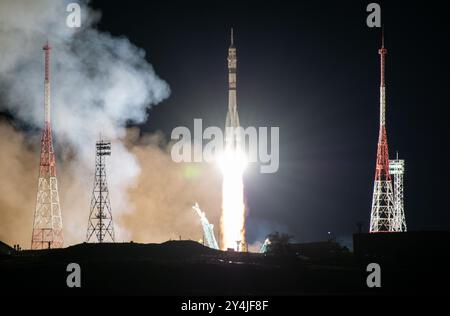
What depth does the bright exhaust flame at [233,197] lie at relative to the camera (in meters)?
148

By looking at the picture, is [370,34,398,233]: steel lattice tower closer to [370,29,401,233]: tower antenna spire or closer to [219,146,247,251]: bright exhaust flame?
[370,29,401,233]: tower antenna spire

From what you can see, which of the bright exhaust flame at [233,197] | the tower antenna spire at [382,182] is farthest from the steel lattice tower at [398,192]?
the bright exhaust flame at [233,197]

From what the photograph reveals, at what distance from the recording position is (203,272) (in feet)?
389

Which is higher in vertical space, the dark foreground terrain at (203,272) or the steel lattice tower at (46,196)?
the steel lattice tower at (46,196)

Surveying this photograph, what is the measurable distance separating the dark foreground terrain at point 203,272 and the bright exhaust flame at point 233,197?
17588 mm

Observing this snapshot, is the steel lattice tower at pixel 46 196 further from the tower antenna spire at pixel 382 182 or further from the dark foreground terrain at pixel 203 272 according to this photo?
the tower antenna spire at pixel 382 182

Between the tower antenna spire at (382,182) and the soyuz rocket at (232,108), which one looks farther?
the tower antenna spire at (382,182)

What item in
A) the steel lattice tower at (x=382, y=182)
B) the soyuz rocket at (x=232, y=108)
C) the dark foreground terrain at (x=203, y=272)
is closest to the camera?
the dark foreground terrain at (x=203, y=272)

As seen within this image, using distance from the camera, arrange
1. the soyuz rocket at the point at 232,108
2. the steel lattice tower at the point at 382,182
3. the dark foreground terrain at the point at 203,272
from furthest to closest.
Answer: the steel lattice tower at the point at 382,182
the soyuz rocket at the point at 232,108
the dark foreground terrain at the point at 203,272

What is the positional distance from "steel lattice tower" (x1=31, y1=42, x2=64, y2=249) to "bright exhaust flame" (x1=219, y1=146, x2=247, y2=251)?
2162cm

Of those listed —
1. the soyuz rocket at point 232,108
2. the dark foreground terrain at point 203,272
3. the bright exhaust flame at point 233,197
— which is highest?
the soyuz rocket at point 232,108

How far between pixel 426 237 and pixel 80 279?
1543 inches

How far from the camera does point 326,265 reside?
423 ft
